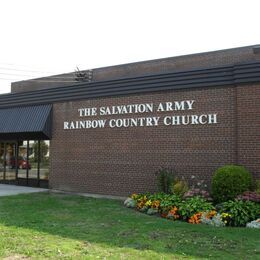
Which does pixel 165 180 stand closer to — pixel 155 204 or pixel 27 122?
pixel 155 204

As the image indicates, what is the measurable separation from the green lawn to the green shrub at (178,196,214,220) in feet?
1.70

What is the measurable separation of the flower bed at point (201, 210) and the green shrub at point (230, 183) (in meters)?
0.35

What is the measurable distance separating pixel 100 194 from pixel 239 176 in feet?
20.6

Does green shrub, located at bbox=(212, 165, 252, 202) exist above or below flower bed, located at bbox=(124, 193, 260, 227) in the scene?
above

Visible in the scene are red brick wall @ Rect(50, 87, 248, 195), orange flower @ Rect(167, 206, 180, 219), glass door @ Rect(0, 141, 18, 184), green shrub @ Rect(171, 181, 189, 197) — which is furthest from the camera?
glass door @ Rect(0, 141, 18, 184)

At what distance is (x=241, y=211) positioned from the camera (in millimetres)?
10211

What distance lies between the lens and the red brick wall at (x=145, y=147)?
43.1ft

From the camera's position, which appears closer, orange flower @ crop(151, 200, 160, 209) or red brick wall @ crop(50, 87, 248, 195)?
orange flower @ crop(151, 200, 160, 209)

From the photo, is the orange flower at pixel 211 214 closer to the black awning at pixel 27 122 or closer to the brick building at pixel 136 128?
the brick building at pixel 136 128

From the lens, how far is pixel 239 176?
37.8 ft

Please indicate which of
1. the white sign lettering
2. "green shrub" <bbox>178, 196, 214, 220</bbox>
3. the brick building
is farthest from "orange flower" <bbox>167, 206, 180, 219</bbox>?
the white sign lettering

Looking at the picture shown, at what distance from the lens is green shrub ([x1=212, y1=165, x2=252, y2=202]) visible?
11.4 meters

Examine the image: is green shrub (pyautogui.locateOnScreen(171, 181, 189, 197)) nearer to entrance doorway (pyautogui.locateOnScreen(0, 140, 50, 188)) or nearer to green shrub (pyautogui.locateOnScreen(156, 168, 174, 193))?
green shrub (pyautogui.locateOnScreen(156, 168, 174, 193))

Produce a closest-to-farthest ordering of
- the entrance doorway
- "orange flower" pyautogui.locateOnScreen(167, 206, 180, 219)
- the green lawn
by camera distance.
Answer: the green lawn → "orange flower" pyautogui.locateOnScreen(167, 206, 180, 219) → the entrance doorway
